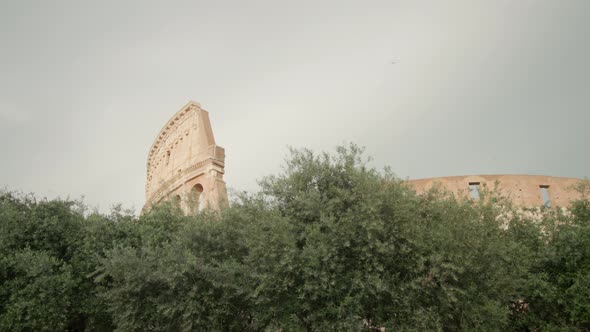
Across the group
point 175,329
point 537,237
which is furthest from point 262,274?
point 537,237

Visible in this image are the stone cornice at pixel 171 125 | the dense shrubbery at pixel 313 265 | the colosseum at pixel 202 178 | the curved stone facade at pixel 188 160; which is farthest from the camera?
the stone cornice at pixel 171 125

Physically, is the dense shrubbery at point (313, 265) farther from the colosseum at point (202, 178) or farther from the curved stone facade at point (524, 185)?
the curved stone facade at point (524, 185)

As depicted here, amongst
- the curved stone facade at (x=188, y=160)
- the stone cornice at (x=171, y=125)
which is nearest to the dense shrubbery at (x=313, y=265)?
the curved stone facade at (x=188, y=160)

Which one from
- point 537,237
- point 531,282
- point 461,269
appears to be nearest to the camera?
point 461,269

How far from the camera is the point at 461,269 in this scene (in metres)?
10.1

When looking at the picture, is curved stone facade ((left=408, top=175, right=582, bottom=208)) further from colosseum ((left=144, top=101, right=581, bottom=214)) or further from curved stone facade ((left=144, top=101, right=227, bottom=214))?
curved stone facade ((left=144, top=101, right=227, bottom=214))

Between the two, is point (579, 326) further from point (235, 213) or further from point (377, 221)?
point (235, 213)

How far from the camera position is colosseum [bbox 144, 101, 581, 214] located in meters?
20.8

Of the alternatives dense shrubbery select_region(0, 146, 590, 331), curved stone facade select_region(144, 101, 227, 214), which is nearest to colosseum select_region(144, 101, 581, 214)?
curved stone facade select_region(144, 101, 227, 214)

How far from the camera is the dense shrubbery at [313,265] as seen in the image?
10.6m

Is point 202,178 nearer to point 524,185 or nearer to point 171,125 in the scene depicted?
point 171,125

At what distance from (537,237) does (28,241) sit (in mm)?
15316

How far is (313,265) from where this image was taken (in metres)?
10.4

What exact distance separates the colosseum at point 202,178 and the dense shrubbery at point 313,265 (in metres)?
3.10
